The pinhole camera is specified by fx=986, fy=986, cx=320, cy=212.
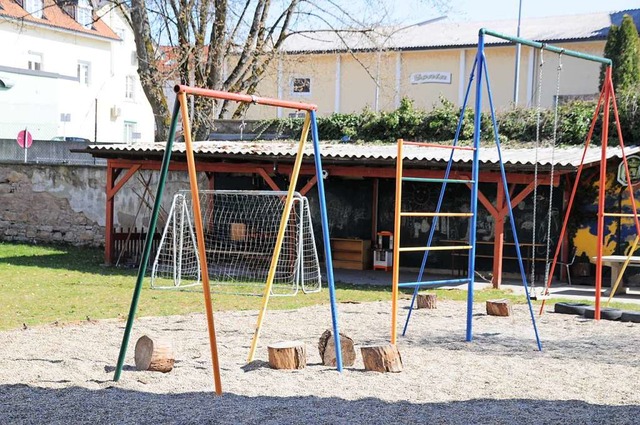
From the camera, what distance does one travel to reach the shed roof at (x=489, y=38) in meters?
30.8

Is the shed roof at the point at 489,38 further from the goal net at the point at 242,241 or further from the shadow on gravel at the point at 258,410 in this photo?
the shadow on gravel at the point at 258,410

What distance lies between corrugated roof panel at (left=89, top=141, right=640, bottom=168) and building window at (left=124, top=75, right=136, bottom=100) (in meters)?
27.7

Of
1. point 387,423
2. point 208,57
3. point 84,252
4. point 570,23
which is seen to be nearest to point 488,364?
point 387,423

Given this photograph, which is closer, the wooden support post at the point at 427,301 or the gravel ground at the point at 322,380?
the gravel ground at the point at 322,380

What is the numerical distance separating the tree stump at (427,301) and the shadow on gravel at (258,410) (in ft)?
20.0

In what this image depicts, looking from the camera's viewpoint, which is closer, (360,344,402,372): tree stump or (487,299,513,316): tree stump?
(360,344,402,372): tree stump

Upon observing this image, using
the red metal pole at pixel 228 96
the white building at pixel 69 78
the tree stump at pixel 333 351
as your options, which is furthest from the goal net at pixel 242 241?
the white building at pixel 69 78

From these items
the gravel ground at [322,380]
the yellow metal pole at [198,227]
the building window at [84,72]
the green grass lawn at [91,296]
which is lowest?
the green grass lawn at [91,296]

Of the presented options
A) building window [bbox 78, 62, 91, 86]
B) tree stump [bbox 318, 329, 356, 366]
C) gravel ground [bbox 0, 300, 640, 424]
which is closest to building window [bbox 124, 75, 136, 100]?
building window [bbox 78, 62, 91, 86]

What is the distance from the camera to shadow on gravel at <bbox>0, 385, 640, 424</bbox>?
5.99 m

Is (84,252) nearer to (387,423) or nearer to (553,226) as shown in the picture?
(553,226)

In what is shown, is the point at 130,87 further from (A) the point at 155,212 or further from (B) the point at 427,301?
(A) the point at 155,212

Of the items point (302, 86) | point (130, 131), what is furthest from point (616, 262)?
point (130, 131)

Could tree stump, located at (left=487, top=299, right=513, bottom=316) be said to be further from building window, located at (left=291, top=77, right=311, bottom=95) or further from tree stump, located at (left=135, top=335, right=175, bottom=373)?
building window, located at (left=291, top=77, right=311, bottom=95)
